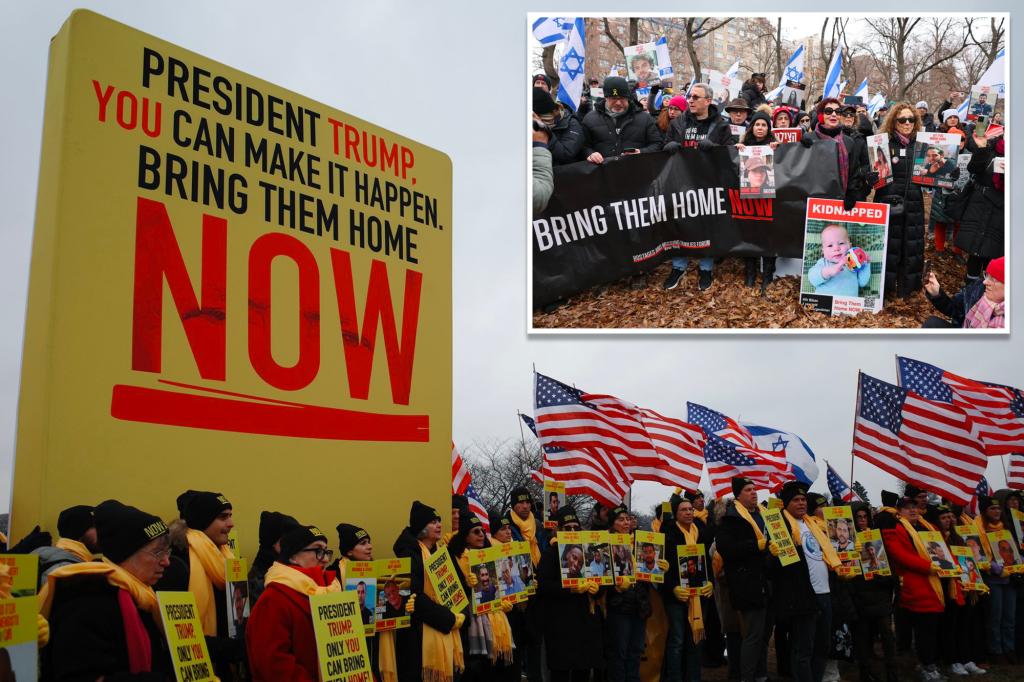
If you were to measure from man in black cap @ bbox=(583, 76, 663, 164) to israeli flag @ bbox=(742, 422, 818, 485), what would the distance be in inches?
196

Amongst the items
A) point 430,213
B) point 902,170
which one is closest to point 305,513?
point 430,213

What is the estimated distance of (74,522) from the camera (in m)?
5.83

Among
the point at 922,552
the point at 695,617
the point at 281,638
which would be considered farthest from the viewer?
the point at 922,552

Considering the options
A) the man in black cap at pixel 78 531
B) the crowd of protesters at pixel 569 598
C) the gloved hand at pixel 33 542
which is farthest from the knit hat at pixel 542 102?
the gloved hand at pixel 33 542

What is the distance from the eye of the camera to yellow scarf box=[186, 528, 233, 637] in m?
6.14

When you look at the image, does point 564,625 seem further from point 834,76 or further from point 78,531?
point 834,76

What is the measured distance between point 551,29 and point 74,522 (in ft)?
44.9

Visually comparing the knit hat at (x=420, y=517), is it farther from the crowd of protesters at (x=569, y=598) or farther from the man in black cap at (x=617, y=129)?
the man in black cap at (x=617, y=129)

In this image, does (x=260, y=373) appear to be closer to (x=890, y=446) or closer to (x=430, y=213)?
(x=430, y=213)

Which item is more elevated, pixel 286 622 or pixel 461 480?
pixel 461 480

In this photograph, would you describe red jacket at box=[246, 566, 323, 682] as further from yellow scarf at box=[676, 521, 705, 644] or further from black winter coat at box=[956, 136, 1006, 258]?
black winter coat at box=[956, 136, 1006, 258]

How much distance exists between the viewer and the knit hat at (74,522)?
19.1 feet

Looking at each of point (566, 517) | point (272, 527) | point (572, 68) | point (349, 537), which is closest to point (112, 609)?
point (272, 527)

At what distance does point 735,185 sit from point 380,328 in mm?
9643
